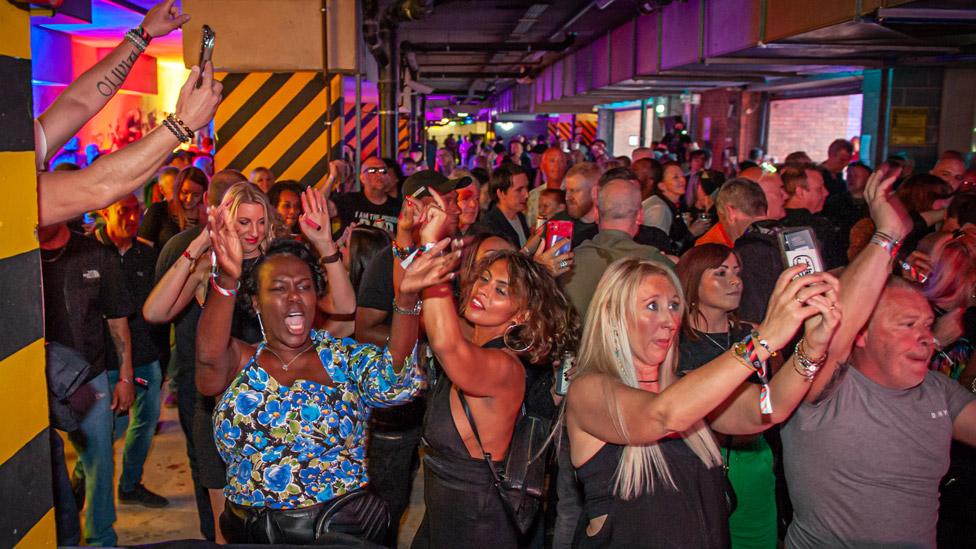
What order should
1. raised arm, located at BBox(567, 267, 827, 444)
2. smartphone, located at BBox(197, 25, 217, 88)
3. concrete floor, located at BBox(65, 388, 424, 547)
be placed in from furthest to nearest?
concrete floor, located at BBox(65, 388, 424, 547) → raised arm, located at BBox(567, 267, 827, 444) → smartphone, located at BBox(197, 25, 217, 88)

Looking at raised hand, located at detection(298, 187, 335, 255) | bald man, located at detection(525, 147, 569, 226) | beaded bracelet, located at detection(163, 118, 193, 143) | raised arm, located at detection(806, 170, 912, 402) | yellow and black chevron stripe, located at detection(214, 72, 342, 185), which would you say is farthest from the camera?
bald man, located at detection(525, 147, 569, 226)

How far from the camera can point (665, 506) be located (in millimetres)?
2389

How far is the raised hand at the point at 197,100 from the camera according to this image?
1856 mm

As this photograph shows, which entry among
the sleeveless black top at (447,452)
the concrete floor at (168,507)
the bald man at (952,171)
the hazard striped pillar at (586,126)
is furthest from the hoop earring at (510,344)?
the hazard striped pillar at (586,126)

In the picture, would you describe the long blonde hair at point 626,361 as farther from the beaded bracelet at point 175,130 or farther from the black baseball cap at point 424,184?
the black baseball cap at point 424,184

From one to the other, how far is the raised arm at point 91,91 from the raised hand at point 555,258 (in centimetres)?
192

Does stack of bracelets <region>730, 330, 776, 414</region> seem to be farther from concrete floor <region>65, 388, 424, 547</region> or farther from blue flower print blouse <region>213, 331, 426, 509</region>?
concrete floor <region>65, 388, 424, 547</region>

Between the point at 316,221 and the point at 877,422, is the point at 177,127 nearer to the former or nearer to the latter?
the point at 316,221

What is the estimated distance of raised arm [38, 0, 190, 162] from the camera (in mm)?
1994

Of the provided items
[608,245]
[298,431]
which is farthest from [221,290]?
[608,245]

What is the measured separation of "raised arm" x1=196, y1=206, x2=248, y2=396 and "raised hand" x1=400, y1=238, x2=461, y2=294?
0.64m

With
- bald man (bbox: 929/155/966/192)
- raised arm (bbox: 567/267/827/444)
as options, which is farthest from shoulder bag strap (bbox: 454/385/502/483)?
bald man (bbox: 929/155/966/192)

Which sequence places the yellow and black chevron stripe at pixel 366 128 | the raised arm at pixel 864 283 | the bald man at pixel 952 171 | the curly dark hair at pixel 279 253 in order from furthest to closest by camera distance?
the yellow and black chevron stripe at pixel 366 128 → the bald man at pixel 952 171 → the curly dark hair at pixel 279 253 → the raised arm at pixel 864 283

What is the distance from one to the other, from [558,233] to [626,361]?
1.33m
